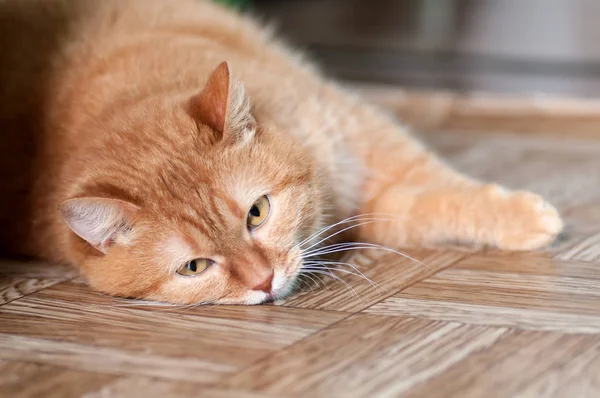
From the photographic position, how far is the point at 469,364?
1202mm

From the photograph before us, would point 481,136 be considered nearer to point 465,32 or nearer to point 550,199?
point 550,199

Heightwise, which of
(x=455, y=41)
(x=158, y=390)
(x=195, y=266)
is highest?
(x=455, y=41)

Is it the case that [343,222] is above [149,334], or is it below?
above

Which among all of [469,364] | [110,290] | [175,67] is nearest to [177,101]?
[175,67]

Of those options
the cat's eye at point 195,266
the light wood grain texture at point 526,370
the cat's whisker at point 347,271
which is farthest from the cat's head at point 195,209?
the light wood grain texture at point 526,370

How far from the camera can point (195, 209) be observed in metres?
1.44

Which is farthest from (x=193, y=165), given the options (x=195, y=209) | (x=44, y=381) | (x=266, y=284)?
(x=44, y=381)

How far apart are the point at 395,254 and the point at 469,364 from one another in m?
0.57

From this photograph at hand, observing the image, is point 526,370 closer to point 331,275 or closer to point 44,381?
point 331,275

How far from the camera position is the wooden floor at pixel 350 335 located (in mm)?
1174

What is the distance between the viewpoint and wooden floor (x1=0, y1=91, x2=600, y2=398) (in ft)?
3.85

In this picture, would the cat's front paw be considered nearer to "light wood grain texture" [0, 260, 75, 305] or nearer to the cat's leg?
the cat's leg

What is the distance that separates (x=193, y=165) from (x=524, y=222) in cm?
65

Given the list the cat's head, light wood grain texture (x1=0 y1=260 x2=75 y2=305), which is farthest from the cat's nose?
light wood grain texture (x1=0 y1=260 x2=75 y2=305)
